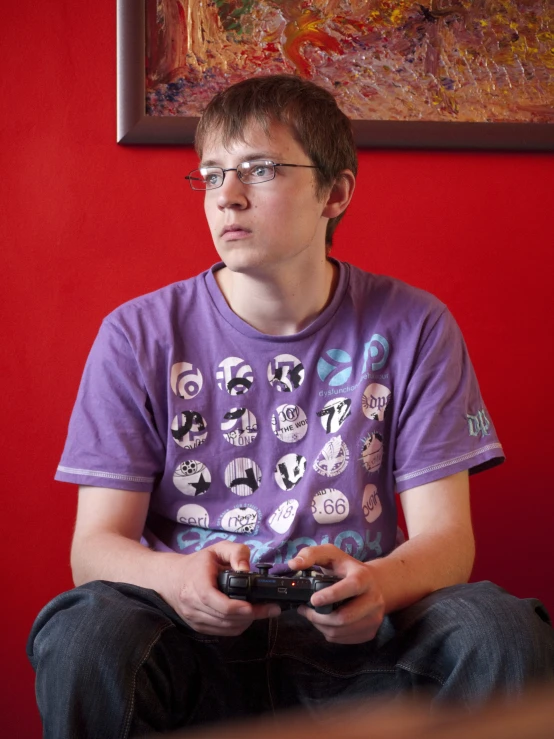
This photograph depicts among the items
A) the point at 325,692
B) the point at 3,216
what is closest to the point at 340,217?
the point at 3,216

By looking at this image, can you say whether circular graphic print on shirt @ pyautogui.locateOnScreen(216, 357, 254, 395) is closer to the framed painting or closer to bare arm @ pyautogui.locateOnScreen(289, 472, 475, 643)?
bare arm @ pyautogui.locateOnScreen(289, 472, 475, 643)

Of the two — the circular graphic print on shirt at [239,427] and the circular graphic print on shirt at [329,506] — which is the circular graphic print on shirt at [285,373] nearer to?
the circular graphic print on shirt at [239,427]

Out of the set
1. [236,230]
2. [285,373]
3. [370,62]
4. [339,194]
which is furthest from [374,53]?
[285,373]

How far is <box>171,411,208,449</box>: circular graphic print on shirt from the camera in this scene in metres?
1.39

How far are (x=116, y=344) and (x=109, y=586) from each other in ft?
1.30

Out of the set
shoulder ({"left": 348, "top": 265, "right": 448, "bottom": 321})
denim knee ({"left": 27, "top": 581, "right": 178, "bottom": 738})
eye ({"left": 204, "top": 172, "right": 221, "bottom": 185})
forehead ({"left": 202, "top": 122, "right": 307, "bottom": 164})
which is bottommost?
denim knee ({"left": 27, "top": 581, "right": 178, "bottom": 738})

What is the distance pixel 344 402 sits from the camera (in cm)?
142

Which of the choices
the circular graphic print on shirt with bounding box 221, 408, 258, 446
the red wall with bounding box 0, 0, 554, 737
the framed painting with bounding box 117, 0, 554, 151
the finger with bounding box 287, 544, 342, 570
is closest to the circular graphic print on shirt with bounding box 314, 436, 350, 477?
the circular graphic print on shirt with bounding box 221, 408, 258, 446

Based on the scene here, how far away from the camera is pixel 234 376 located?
143cm

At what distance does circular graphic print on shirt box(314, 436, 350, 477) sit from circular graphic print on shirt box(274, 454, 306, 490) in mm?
25

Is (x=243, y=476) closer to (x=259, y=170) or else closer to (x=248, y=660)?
(x=248, y=660)

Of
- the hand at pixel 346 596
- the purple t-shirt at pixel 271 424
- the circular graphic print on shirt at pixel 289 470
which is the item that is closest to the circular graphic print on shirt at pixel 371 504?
the purple t-shirt at pixel 271 424

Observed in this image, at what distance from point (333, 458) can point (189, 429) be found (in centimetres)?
23

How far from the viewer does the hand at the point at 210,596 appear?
111 cm
